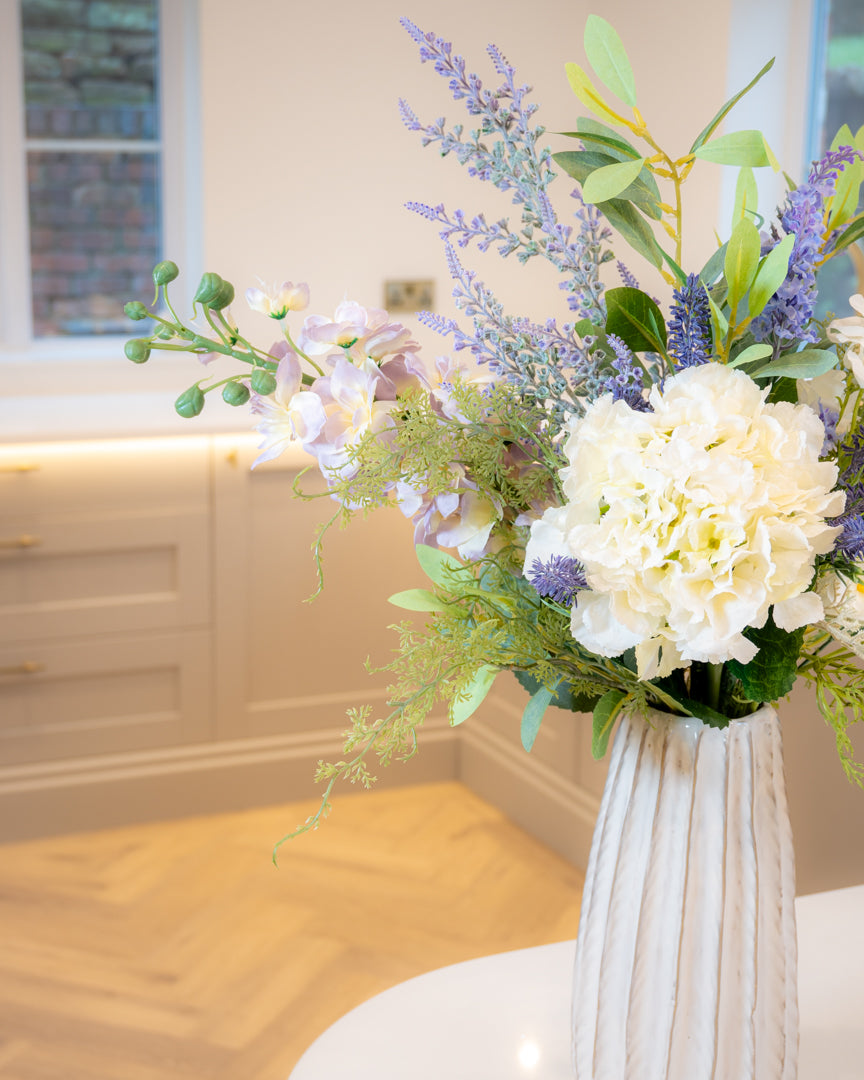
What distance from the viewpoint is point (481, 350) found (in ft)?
2.13

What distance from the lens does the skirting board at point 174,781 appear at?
3.03 m

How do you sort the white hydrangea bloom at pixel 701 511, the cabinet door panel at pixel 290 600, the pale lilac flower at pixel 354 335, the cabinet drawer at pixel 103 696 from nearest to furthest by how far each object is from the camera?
the white hydrangea bloom at pixel 701 511, the pale lilac flower at pixel 354 335, the cabinet drawer at pixel 103 696, the cabinet door panel at pixel 290 600

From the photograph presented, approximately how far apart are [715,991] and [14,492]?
250 centimetres

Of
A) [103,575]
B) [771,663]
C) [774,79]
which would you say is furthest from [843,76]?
[771,663]

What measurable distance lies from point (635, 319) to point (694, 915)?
0.32m

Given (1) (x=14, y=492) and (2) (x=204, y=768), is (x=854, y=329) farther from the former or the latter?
(2) (x=204, y=768)

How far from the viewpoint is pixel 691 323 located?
0.61 meters

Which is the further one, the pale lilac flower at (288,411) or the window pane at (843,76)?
the window pane at (843,76)

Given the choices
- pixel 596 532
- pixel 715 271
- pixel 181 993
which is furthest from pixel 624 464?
pixel 181 993

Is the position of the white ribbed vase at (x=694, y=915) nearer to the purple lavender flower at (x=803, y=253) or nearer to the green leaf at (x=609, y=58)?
the purple lavender flower at (x=803, y=253)

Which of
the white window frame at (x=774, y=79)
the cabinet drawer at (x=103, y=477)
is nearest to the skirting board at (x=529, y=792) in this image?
the cabinet drawer at (x=103, y=477)

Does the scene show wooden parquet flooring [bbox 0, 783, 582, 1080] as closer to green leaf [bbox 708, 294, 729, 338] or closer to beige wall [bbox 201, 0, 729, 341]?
beige wall [bbox 201, 0, 729, 341]

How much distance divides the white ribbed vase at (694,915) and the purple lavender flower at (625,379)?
185mm

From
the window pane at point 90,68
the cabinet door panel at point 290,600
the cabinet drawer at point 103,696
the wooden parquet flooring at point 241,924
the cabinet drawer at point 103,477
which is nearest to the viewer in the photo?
the wooden parquet flooring at point 241,924
